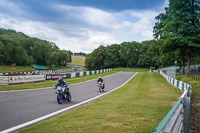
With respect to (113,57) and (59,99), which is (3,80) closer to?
(59,99)

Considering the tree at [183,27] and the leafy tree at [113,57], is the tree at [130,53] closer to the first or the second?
the leafy tree at [113,57]

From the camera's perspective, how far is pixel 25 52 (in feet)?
332

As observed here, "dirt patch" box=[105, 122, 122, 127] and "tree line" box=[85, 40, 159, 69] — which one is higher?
"tree line" box=[85, 40, 159, 69]

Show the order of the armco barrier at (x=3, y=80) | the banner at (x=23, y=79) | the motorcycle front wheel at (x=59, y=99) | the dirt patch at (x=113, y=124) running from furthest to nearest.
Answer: the banner at (x=23, y=79)
the armco barrier at (x=3, y=80)
the motorcycle front wheel at (x=59, y=99)
the dirt patch at (x=113, y=124)

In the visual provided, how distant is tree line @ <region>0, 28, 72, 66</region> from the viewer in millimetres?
92875

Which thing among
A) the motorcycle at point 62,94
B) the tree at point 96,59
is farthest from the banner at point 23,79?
the tree at point 96,59

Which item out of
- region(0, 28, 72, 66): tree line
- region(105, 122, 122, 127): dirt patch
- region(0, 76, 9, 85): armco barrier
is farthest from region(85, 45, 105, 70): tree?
region(105, 122, 122, 127): dirt patch

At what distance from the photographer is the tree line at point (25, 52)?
3656 inches

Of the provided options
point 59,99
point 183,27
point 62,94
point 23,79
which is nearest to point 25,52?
point 23,79

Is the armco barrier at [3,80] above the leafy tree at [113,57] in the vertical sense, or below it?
below

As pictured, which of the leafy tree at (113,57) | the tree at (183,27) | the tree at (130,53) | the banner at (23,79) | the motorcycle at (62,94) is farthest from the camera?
the leafy tree at (113,57)

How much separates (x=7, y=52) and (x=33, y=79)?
69.1m

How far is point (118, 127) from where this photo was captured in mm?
6105

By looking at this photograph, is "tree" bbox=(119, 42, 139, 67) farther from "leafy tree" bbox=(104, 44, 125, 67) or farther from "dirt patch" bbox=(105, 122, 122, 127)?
"dirt patch" bbox=(105, 122, 122, 127)
